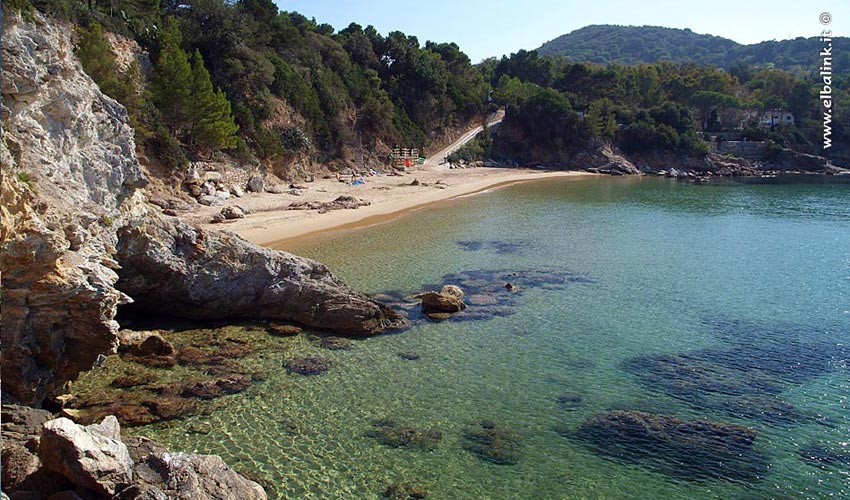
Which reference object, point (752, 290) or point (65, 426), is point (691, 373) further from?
point (65, 426)

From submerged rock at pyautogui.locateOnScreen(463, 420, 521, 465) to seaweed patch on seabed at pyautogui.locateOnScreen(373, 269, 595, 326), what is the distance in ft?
19.8

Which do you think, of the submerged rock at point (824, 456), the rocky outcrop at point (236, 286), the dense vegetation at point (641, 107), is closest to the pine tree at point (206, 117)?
the rocky outcrop at point (236, 286)

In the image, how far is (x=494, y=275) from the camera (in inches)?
922

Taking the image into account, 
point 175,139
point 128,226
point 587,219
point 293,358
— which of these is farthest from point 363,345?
point 587,219

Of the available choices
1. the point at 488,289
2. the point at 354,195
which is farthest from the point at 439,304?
the point at 354,195

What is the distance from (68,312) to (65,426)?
4.05 metres

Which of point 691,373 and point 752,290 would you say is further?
point 752,290

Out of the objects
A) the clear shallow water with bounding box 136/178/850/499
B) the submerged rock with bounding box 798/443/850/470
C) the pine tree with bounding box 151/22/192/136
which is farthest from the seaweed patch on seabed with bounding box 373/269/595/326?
the pine tree with bounding box 151/22/192/136

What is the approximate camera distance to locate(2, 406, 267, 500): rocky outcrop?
6562 mm

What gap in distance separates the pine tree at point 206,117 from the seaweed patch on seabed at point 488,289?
19.7 meters

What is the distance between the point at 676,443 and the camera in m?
11.0

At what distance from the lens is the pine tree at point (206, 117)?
34.5 m

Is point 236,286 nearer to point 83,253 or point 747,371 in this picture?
point 83,253

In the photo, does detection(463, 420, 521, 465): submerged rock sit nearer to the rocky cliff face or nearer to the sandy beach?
the rocky cliff face
